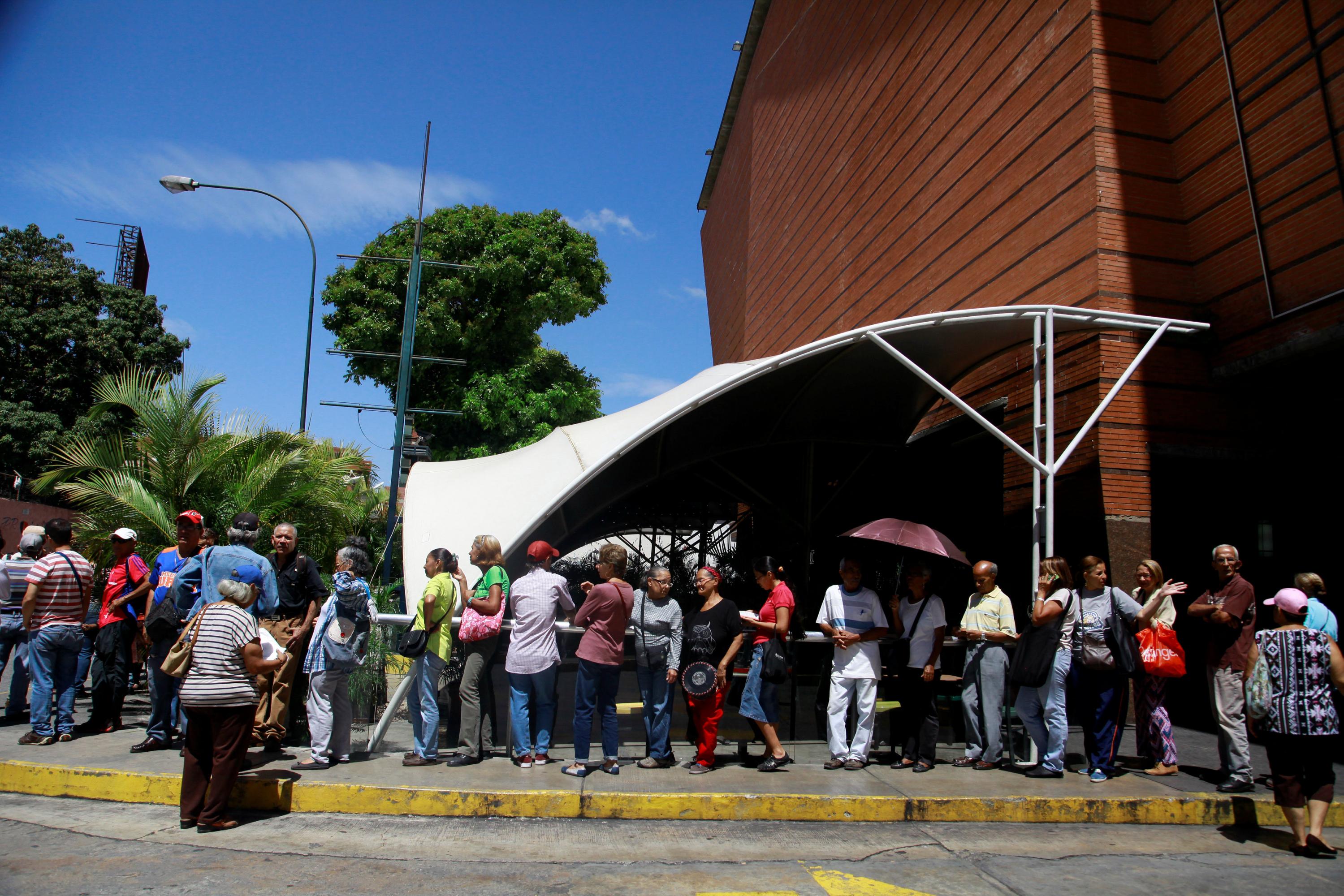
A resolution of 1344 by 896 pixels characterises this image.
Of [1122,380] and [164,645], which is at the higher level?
[1122,380]

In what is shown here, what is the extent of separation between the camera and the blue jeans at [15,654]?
25.3ft

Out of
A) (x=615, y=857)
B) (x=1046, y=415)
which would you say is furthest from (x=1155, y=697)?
(x=615, y=857)

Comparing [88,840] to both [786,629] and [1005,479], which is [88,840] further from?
[1005,479]

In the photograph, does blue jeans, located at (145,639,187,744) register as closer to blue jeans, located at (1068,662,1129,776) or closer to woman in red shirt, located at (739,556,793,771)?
woman in red shirt, located at (739,556,793,771)

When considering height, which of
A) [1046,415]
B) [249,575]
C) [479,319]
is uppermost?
[479,319]

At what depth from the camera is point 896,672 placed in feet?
23.4

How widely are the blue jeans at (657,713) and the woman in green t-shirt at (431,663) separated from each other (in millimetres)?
1503

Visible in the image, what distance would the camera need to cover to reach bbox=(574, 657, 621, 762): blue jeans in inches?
253

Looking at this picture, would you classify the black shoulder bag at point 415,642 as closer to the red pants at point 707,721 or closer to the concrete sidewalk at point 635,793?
the concrete sidewalk at point 635,793

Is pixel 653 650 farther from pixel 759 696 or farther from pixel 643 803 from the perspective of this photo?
pixel 643 803

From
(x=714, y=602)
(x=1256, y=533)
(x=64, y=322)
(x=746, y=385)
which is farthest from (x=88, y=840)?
(x=64, y=322)

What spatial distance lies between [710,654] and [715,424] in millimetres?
7174

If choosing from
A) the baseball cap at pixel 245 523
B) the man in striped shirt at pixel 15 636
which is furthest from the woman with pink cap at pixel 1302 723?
the man in striped shirt at pixel 15 636

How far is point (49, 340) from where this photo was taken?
29828 millimetres
